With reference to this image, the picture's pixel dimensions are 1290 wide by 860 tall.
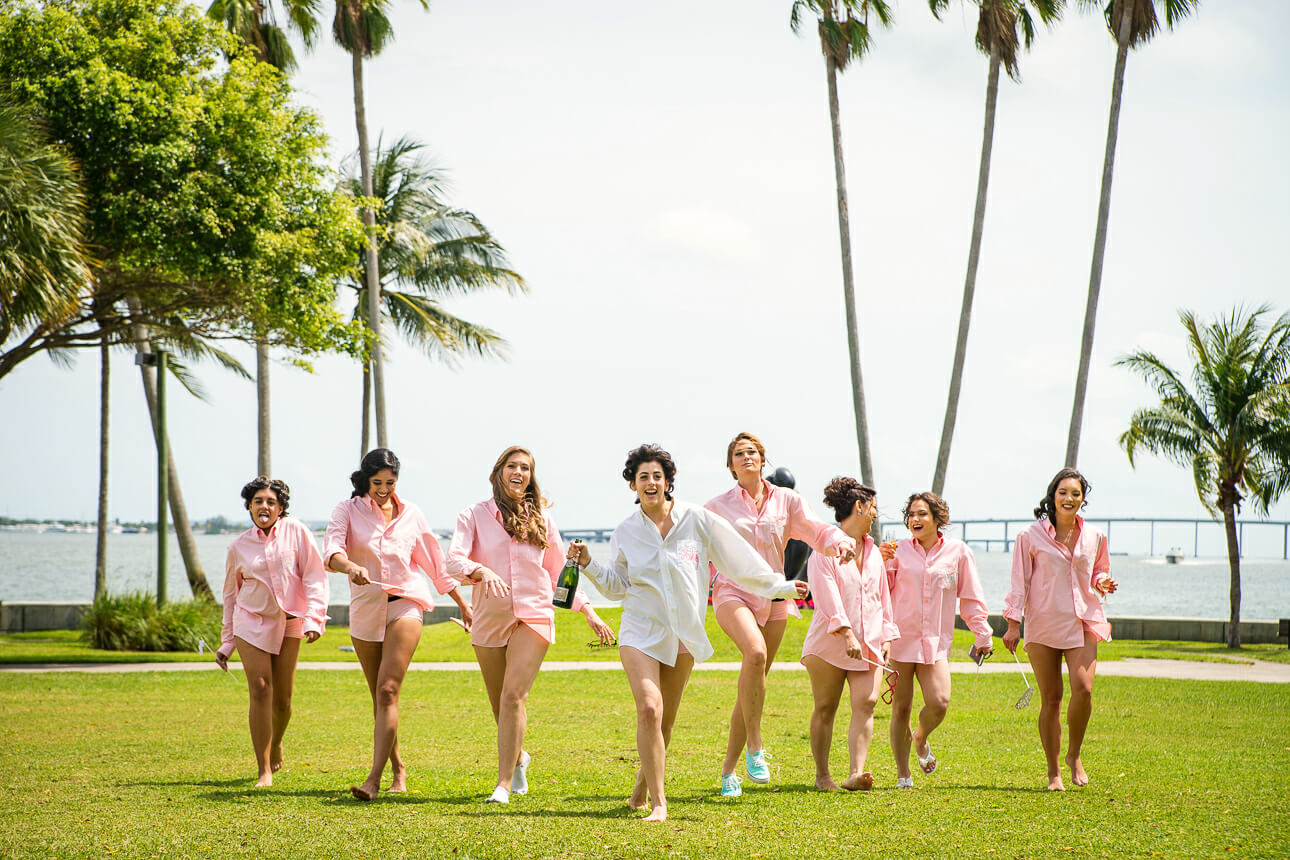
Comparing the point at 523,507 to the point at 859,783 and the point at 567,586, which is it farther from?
the point at 859,783

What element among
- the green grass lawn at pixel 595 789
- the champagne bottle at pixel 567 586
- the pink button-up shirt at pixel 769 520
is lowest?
the green grass lawn at pixel 595 789

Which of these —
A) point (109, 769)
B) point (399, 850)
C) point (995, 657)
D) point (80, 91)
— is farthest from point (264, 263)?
point (399, 850)

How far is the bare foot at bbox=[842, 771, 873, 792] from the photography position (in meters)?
7.51

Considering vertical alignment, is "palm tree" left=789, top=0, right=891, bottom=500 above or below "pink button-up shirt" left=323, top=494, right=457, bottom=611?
above

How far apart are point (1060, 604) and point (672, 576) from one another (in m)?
2.97

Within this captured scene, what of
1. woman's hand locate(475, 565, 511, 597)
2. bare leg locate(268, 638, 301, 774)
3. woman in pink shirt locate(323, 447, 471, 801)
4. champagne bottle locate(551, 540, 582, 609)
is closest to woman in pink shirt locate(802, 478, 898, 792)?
champagne bottle locate(551, 540, 582, 609)

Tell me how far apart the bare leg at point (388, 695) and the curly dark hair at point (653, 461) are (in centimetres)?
173

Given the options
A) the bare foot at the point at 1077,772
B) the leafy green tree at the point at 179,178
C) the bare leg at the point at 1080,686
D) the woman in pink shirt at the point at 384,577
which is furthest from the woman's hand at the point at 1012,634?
the leafy green tree at the point at 179,178

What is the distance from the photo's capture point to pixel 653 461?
6730 mm

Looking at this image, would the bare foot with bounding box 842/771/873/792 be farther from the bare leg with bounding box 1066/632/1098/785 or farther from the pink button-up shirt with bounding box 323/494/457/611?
the pink button-up shirt with bounding box 323/494/457/611

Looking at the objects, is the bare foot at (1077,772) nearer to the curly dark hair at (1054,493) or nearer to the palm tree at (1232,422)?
the curly dark hair at (1054,493)

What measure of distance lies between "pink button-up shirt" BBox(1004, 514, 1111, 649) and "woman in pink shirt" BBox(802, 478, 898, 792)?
37.5 inches

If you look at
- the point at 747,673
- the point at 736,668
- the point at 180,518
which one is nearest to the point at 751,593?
the point at 747,673

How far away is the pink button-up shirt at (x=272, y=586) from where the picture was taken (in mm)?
7938
